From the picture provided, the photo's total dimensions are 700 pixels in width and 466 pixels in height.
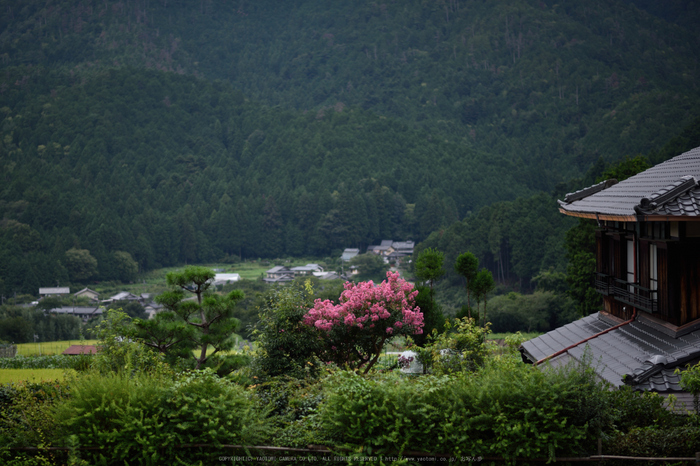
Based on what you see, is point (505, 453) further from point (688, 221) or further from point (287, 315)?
point (287, 315)

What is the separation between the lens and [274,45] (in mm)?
186125

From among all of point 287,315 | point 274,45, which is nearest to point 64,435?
point 287,315

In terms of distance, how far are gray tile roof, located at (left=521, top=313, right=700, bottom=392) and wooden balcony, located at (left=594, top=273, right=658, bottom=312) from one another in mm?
292

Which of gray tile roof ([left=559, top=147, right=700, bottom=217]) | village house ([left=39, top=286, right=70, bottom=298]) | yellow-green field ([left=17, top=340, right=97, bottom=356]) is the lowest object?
village house ([left=39, top=286, right=70, bottom=298])

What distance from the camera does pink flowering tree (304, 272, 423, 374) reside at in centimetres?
937

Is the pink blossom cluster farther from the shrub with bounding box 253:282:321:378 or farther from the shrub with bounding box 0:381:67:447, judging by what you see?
the shrub with bounding box 0:381:67:447

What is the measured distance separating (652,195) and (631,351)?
2.10 meters

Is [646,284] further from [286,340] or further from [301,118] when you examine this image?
[301,118]

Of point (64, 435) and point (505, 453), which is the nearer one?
point (505, 453)

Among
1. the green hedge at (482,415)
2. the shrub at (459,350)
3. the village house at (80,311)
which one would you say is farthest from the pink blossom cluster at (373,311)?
the village house at (80,311)

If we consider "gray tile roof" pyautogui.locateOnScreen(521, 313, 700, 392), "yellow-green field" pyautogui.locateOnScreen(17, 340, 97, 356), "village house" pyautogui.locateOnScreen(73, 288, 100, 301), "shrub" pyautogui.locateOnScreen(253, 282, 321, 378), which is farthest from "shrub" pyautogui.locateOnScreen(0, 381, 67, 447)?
"village house" pyautogui.locateOnScreen(73, 288, 100, 301)

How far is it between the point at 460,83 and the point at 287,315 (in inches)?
5521

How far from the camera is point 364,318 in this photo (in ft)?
30.8

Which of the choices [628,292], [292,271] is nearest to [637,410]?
[628,292]
